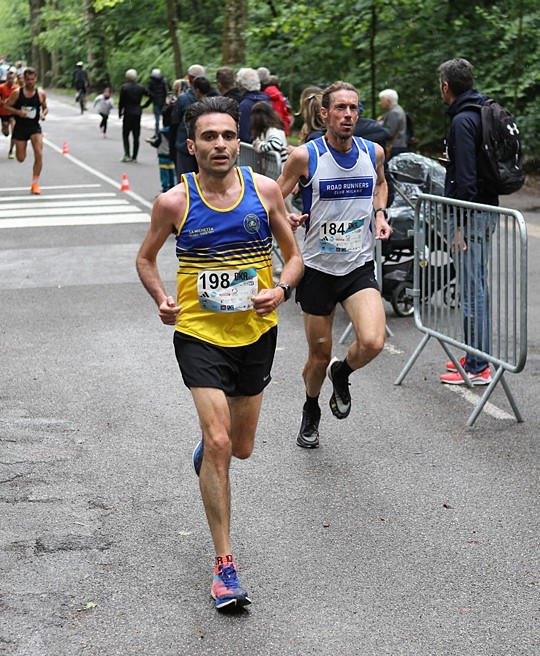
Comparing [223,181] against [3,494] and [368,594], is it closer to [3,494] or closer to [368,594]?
[368,594]

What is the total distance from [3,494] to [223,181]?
86.4 inches

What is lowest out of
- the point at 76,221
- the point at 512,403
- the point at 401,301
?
the point at 76,221

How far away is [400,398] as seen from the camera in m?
8.53

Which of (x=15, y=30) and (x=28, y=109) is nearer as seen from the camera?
(x=28, y=109)

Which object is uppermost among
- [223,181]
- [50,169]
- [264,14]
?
[223,181]

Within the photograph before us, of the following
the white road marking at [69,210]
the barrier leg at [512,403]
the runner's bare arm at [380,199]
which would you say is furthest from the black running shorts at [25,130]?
the barrier leg at [512,403]

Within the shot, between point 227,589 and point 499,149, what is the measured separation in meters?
4.46

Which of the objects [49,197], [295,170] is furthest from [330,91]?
[49,197]

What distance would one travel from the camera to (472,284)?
8.16 m

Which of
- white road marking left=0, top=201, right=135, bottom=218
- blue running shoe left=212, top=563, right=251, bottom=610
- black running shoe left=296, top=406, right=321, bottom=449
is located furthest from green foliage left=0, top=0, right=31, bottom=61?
blue running shoe left=212, top=563, right=251, bottom=610

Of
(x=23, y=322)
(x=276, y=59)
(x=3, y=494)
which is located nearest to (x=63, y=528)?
(x=3, y=494)

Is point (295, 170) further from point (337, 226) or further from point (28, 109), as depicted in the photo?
point (28, 109)

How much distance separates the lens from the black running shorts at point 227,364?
5.25 metres

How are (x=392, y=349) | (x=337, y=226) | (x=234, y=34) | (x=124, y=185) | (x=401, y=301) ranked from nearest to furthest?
(x=337, y=226)
(x=392, y=349)
(x=401, y=301)
(x=124, y=185)
(x=234, y=34)
